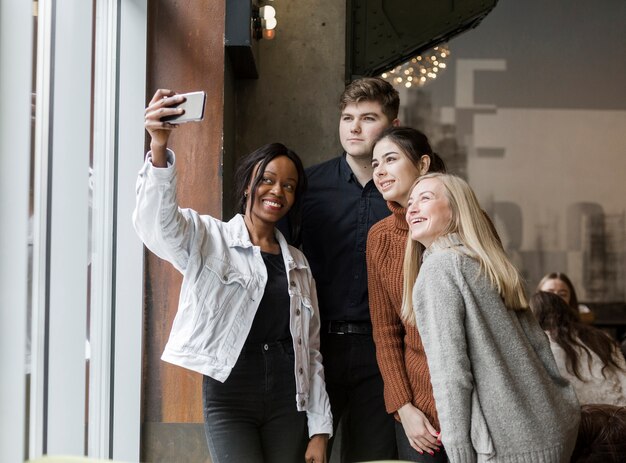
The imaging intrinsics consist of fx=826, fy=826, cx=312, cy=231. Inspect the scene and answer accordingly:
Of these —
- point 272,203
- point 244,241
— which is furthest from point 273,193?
point 244,241

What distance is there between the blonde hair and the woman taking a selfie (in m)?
0.37

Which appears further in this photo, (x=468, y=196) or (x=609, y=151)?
(x=609, y=151)

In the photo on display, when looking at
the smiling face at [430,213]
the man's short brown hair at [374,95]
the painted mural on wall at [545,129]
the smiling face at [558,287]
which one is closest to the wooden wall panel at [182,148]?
the man's short brown hair at [374,95]

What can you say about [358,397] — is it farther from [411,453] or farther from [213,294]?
[213,294]

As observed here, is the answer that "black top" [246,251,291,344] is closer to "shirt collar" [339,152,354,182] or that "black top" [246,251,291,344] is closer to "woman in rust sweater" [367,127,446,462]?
"woman in rust sweater" [367,127,446,462]

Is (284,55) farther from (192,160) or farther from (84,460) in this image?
(84,460)

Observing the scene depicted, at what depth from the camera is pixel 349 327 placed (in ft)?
10.1

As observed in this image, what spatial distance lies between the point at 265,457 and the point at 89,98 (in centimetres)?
133

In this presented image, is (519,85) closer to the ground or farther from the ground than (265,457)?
farther from the ground

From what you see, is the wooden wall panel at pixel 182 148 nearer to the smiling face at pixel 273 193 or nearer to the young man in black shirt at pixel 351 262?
the young man in black shirt at pixel 351 262

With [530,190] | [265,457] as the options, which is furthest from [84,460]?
[530,190]

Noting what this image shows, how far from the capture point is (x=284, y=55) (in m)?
4.57

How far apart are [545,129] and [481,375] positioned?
294 inches

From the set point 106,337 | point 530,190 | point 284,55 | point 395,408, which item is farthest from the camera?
point 530,190
